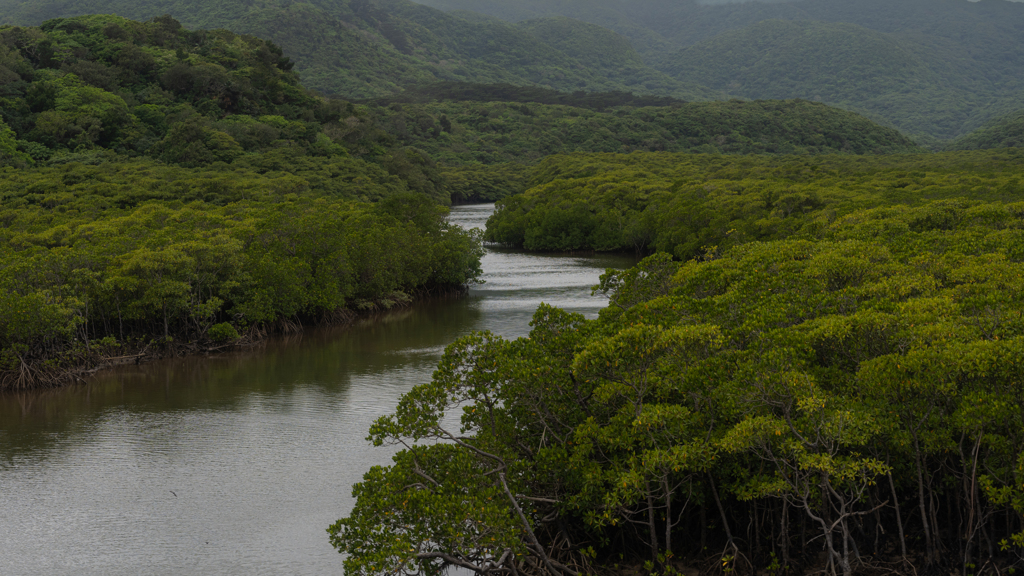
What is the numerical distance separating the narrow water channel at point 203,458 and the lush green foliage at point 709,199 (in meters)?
23.1

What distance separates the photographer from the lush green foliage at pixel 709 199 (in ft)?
187

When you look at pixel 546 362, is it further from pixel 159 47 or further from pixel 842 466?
pixel 159 47

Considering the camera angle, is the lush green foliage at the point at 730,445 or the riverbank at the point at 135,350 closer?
the lush green foliage at the point at 730,445

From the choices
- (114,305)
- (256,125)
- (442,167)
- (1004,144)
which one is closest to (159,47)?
(256,125)

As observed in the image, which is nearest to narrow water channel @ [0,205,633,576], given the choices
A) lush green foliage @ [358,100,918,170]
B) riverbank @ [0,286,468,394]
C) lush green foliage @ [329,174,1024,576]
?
riverbank @ [0,286,468,394]

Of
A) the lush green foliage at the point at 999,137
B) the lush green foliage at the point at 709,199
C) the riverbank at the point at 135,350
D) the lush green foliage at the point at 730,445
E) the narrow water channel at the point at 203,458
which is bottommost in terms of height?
the narrow water channel at the point at 203,458

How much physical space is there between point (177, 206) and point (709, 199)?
43722mm

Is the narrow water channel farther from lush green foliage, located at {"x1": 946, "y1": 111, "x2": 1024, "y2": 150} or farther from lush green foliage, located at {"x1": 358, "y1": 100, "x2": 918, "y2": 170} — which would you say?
lush green foliage, located at {"x1": 946, "y1": 111, "x2": 1024, "y2": 150}

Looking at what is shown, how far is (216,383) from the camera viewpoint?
34531 mm

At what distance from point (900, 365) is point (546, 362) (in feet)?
20.5

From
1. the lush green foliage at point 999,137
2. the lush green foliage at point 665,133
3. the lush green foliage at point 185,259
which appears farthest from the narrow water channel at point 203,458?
the lush green foliage at point 999,137

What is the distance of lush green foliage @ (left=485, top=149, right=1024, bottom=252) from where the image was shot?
57000 millimetres

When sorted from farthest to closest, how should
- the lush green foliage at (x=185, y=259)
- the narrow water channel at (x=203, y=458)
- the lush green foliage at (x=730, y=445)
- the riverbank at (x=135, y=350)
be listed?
the lush green foliage at (x=185, y=259) → the riverbank at (x=135, y=350) → the narrow water channel at (x=203, y=458) → the lush green foliage at (x=730, y=445)

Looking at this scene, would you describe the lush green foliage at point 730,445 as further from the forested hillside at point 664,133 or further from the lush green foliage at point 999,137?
the lush green foliage at point 999,137
